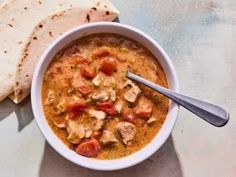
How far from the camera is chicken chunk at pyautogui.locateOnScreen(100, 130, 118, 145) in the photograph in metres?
2.08

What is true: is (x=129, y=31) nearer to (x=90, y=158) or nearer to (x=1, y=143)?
(x=90, y=158)

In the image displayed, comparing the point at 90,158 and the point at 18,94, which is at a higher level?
the point at 18,94

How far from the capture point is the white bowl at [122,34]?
2.08 meters

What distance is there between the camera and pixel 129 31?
2178 millimetres

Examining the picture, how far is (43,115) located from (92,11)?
1.55 feet

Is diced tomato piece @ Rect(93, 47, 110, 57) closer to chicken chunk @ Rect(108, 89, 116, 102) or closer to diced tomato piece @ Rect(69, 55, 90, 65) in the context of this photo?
diced tomato piece @ Rect(69, 55, 90, 65)

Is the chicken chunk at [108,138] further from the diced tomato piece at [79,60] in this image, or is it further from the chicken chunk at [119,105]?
the diced tomato piece at [79,60]

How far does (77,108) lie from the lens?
2092mm

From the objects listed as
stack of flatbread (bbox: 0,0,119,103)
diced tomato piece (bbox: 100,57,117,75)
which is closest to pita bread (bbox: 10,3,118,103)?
stack of flatbread (bbox: 0,0,119,103)

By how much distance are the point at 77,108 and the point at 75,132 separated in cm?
9

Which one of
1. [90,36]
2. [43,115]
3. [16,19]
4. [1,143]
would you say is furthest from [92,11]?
[1,143]

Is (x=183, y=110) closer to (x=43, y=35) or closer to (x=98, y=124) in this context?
(x=98, y=124)

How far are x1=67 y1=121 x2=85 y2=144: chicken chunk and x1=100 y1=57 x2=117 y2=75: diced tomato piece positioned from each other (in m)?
0.23

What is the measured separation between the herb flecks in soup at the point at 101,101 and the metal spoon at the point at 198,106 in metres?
0.04
